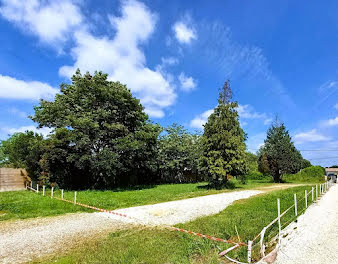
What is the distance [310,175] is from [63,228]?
3730 cm

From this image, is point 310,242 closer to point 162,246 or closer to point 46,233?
point 162,246

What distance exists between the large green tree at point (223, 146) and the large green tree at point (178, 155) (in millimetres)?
7986

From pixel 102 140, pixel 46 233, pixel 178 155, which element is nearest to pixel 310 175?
pixel 178 155

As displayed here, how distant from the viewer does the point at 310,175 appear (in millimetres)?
34531

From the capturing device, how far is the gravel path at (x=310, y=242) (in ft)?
15.2

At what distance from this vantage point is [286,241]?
18.6 feet

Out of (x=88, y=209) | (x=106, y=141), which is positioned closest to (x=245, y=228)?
(x=88, y=209)

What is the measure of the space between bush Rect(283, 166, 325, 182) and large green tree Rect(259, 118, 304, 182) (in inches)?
199

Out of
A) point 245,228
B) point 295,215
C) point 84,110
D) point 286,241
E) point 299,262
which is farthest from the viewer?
point 84,110

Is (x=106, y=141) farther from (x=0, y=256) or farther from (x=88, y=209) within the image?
(x=0, y=256)

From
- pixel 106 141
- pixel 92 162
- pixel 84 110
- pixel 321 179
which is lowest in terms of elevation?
pixel 321 179

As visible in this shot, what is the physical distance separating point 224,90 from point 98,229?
18528 mm

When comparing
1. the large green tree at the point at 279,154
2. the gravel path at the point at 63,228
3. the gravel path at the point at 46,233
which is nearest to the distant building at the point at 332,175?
the large green tree at the point at 279,154

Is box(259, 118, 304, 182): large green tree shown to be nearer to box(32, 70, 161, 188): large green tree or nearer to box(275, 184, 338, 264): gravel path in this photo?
box(32, 70, 161, 188): large green tree
